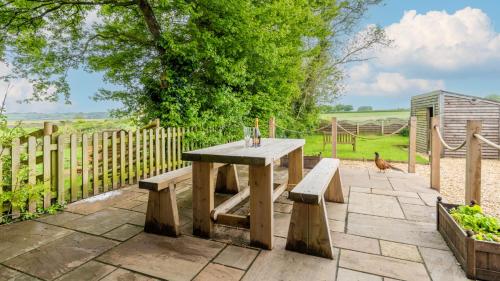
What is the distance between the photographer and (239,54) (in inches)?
268

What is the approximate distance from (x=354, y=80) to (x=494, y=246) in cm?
1187

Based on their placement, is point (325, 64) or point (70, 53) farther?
point (325, 64)

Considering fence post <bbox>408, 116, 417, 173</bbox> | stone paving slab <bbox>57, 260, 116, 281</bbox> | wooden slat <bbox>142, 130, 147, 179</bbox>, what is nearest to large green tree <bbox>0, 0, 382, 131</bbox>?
wooden slat <bbox>142, 130, 147, 179</bbox>

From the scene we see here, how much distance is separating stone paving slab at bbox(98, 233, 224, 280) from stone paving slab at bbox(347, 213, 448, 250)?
1.49 metres

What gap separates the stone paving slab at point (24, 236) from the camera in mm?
2180

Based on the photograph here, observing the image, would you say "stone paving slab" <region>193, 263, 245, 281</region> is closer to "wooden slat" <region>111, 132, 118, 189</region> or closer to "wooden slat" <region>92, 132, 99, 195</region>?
"wooden slat" <region>92, 132, 99, 195</region>

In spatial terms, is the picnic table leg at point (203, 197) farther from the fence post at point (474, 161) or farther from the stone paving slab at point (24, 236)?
the fence post at point (474, 161)

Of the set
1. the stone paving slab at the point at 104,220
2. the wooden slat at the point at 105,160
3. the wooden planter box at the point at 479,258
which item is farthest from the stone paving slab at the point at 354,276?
the wooden slat at the point at 105,160

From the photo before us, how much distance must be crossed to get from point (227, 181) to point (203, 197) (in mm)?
1559

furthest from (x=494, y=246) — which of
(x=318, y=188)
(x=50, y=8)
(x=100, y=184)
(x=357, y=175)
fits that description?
(x=50, y=8)

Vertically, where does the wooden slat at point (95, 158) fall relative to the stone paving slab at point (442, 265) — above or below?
above

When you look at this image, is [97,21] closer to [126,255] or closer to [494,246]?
[126,255]

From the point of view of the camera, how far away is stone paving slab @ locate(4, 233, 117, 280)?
1.89 metres

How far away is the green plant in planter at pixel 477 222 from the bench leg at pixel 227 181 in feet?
8.82
